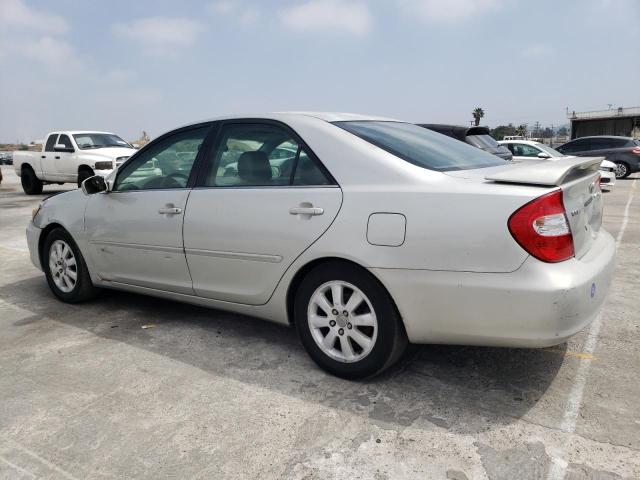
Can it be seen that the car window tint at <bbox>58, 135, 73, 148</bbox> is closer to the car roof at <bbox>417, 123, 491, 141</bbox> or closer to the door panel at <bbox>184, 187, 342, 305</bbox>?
the car roof at <bbox>417, 123, 491, 141</bbox>

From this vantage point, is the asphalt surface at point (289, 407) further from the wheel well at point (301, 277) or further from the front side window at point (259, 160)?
the front side window at point (259, 160)

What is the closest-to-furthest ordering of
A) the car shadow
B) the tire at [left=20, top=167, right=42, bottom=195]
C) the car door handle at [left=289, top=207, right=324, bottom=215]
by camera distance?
the car shadow, the car door handle at [left=289, top=207, right=324, bottom=215], the tire at [left=20, top=167, right=42, bottom=195]

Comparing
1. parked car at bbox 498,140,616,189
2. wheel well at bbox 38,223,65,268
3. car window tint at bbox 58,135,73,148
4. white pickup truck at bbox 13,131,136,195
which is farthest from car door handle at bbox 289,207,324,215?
car window tint at bbox 58,135,73,148

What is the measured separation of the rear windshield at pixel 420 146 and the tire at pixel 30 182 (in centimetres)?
1384

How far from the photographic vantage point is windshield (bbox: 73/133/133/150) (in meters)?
13.5

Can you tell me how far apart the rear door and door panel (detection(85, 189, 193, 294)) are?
15cm

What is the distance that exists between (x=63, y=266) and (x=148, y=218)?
127 centimetres

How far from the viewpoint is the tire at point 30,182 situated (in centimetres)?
1491

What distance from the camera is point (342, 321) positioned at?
3.00 meters

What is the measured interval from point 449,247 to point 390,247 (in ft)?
0.98

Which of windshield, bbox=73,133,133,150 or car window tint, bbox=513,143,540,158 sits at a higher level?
windshield, bbox=73,133,133,150

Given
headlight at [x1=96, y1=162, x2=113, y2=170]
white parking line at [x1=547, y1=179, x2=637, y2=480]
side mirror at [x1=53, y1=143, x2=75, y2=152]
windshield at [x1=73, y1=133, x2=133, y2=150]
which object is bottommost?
white parking line at [x1=547, y1=179, x2=637, y2=480]

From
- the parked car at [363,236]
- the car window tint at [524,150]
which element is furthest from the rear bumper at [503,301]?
the car window tint at [524,150]

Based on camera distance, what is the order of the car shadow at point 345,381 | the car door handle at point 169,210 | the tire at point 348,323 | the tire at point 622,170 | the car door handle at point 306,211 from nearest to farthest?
1. the car shadow at point 345,381
2. the tire at point 348,323
3. the car door handle at point 306,211
4. the car door handle at point 169,210
5. the tire at point 622,170
